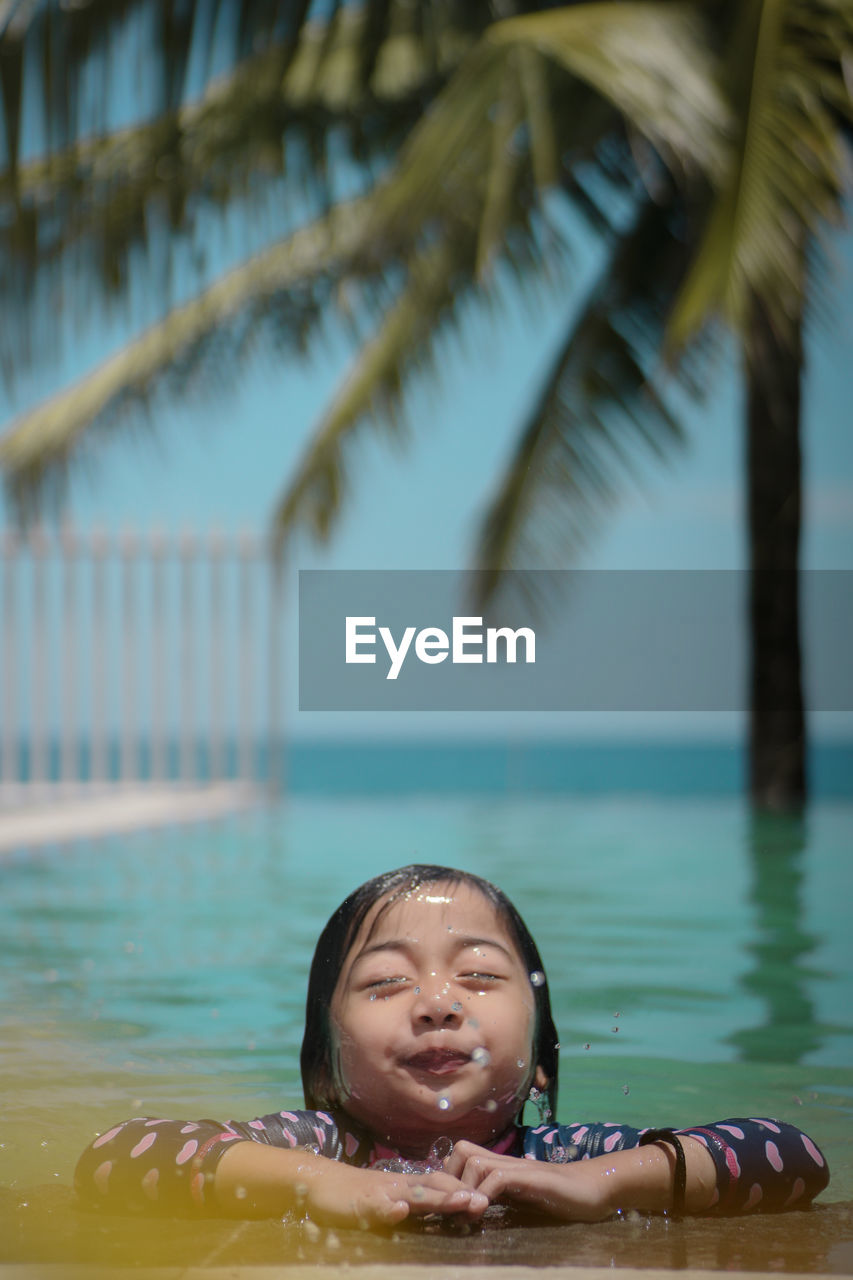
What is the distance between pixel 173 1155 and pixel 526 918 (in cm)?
349

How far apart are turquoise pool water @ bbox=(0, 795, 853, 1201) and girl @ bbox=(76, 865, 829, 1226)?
29 centimetres

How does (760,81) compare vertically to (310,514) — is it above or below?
above

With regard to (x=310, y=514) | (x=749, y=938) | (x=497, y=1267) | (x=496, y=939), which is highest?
(x=310, y=514)

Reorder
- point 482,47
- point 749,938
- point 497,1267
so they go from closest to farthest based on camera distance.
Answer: point 497,1267 < point 749,938 < point 482,47

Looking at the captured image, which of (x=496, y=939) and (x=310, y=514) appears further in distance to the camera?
(x=310, y=514)

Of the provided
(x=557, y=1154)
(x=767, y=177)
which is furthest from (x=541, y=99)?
(x=557, y=1154)

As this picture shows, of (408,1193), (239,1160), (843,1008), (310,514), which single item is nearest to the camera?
(408,1193)

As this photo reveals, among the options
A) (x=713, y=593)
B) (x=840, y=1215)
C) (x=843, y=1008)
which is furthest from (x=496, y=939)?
(x=713, y=593)

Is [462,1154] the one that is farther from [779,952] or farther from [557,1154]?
[779,952]

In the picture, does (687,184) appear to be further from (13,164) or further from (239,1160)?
(239,1160)

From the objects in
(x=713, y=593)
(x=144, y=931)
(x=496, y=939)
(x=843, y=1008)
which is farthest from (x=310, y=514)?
(x=713, y=593)

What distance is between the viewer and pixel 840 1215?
5.99 feet

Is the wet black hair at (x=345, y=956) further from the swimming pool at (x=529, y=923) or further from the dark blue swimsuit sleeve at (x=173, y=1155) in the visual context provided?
the swimming pool at (x=529, y=923)

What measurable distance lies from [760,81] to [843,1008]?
399cm
